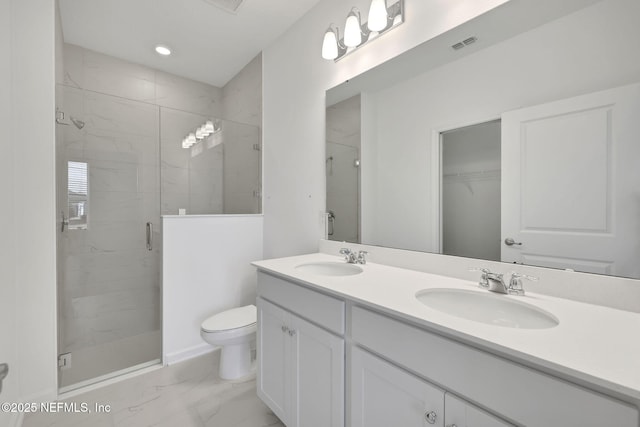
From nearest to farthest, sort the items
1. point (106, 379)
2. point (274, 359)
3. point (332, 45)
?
1. point (274, 359)
2. point (332, 45)
3. point (106, 379)

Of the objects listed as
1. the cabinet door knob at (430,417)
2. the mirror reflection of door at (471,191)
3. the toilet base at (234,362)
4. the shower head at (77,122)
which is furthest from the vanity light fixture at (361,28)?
the toilet base at (234,362)

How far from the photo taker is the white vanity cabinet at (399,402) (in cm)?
68

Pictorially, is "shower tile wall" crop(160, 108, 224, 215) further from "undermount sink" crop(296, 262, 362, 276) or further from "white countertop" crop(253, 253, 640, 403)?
"white countertop" crop(253, 253, 640, 403)

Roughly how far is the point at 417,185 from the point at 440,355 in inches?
34.2

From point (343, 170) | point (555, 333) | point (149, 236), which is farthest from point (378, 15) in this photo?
point (149, 236)

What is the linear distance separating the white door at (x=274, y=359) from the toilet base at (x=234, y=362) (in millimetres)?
463

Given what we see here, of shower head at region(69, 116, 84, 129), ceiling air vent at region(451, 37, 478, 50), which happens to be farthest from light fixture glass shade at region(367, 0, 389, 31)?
shower head at region(69, 116, 84, 129)

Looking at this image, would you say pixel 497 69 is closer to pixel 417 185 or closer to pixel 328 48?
pixel 417 185

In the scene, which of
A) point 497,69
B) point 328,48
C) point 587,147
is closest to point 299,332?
point 587,147

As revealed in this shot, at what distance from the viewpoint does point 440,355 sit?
2.38 feet

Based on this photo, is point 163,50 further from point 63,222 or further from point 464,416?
point 464,416

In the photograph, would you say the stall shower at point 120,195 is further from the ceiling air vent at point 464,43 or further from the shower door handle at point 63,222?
the ceiling air vent at point 464,43

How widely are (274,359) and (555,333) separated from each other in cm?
113

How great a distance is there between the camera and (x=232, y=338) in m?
1.73
